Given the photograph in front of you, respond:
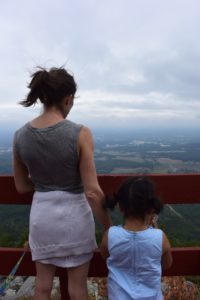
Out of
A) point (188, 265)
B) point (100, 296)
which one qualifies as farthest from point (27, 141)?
point (100, 296)

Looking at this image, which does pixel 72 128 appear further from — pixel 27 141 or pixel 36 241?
pixel 36 241

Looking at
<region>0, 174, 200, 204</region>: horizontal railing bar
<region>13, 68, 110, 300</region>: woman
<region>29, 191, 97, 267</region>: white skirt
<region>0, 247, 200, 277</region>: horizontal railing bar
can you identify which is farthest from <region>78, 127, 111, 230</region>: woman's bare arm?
<region>0, 247, 200, 277</region>: horizontal railing bar

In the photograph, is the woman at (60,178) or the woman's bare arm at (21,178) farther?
the woman's bare arm at (21,178)

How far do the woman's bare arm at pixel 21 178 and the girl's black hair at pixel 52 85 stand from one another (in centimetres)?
44

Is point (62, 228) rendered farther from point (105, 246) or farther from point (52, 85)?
point (52, 85)

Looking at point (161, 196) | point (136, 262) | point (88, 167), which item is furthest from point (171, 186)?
point (88, 167)

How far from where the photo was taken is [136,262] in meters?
2.24

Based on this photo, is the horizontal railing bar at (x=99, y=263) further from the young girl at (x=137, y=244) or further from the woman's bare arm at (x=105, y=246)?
the young girl at (x=137, y=244)

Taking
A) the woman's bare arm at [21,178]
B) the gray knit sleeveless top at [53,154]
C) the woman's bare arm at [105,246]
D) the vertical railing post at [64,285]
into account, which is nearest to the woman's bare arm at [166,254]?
the woman's bare arm at [105,246]

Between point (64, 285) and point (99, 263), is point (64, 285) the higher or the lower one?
the lower one

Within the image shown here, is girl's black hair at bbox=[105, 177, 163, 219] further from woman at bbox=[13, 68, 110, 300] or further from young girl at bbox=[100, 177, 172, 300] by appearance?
woman at bbox=[13, 68, 110, 300]

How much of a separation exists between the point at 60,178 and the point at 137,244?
1.85 feet

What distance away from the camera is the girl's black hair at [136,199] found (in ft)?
7.23

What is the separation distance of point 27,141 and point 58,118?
0.71 feet
